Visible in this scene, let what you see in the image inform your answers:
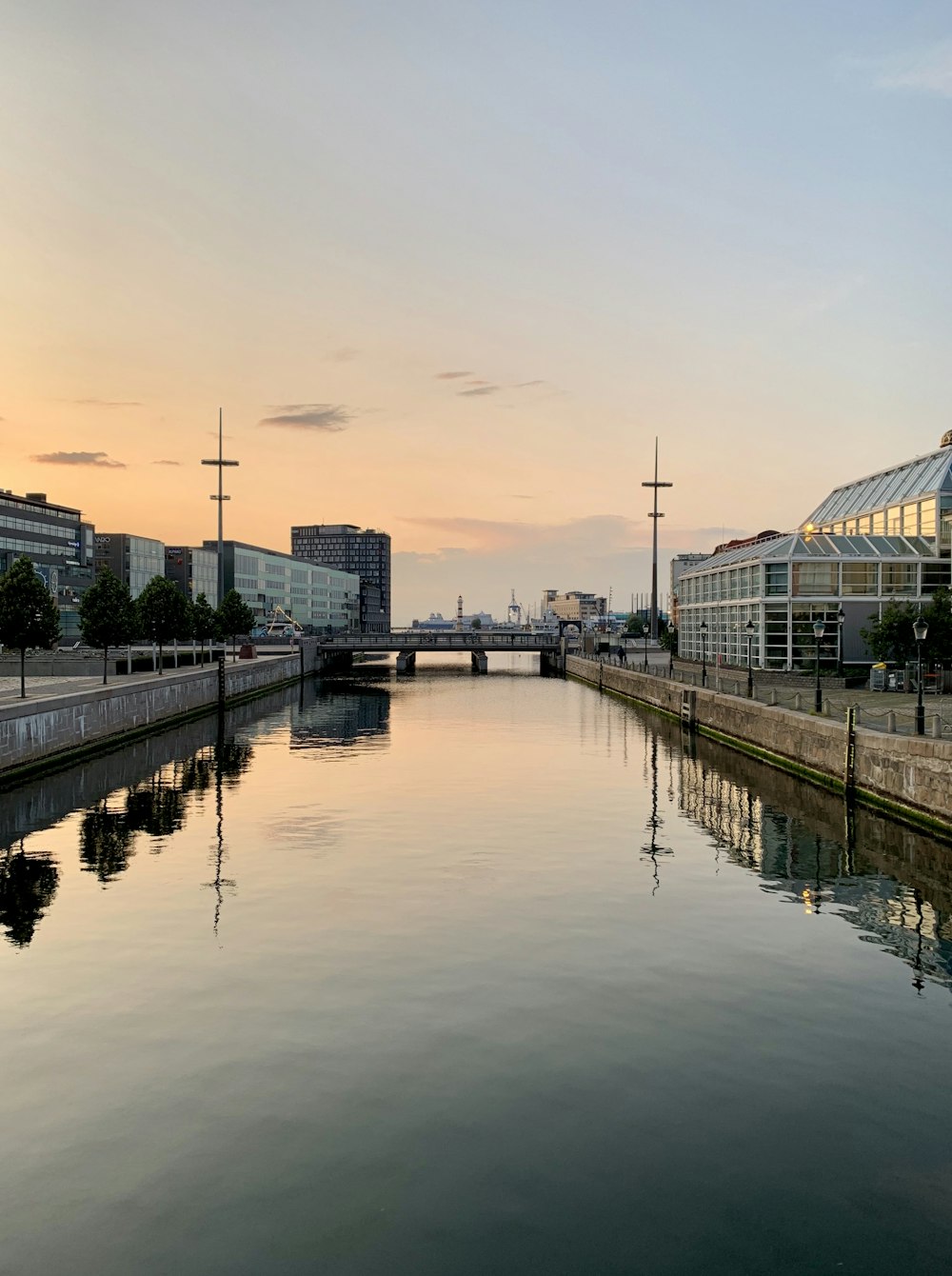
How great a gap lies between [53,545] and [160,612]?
8168 cm

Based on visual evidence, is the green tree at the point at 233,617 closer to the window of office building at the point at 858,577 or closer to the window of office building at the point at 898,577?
the window of office building at the point at 858,577

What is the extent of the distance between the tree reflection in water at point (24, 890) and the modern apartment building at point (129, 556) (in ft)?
528

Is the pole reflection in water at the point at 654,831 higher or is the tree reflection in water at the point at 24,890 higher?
the tree reflection in water at the point at 24,890

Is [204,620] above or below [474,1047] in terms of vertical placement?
above

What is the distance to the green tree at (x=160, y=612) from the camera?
260 feet

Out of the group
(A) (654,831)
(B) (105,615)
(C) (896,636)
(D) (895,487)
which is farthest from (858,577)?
(B) (105,615)

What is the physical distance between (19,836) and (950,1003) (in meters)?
26.7

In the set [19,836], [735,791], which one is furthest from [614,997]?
[735,791]

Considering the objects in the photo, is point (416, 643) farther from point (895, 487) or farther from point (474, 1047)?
point (474, 1047)

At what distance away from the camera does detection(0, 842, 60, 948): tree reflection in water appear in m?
22.2

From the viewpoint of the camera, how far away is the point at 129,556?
183750 millimetres

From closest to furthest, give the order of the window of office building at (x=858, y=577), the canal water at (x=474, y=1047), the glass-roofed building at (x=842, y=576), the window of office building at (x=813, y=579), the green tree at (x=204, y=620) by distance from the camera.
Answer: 1. the canal water at (x=474, y=1047)
2. the glass-roofed building at (x=842, y=576)
3. the window of office building at (x=858, y=577)
4. the window of office building at (x=813, y=579)
5. the green tree at (x=204, y=620)

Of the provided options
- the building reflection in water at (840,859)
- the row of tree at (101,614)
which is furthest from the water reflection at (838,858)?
the row of tree at (101,614)

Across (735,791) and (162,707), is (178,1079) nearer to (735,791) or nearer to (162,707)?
(735,791)
